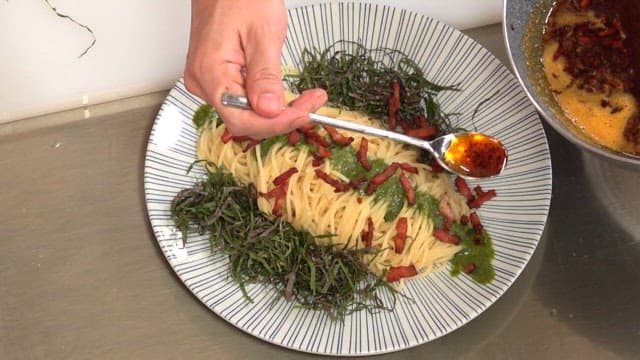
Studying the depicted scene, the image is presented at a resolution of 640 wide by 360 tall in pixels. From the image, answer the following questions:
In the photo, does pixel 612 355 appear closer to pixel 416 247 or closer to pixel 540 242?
pixel 540 242

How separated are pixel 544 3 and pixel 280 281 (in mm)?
710

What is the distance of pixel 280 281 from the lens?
49.8 inches

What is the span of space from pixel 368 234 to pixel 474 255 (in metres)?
0.18

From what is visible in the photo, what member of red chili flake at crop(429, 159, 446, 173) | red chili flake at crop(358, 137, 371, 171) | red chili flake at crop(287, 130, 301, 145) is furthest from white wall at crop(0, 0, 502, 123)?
red chili flake at crop(429, 159, 446, 173)

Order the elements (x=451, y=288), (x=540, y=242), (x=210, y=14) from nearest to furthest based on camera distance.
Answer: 1. (x=210, y=14)
2. (x=451, y=288)
3. (x=540, y=242)

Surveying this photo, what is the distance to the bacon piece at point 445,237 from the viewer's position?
4.24ft

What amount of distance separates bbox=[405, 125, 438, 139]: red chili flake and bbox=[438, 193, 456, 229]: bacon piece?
11cm

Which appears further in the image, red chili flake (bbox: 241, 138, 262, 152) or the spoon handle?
red chili flake (bbox: 241, 138, 262, 152)

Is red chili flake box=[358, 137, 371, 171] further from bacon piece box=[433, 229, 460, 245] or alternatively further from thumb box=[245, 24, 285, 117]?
thumb box=[245, 24, 285, 117]

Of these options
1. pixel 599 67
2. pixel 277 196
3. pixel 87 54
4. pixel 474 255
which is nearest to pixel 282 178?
pixel 277 196

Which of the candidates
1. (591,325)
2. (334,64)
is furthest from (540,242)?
(334,64)

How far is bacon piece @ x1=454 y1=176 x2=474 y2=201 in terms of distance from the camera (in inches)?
51.9

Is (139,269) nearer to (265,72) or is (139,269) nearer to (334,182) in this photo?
(334,182)

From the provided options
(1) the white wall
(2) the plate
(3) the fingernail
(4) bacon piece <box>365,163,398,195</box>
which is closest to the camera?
(3) the fingernail
